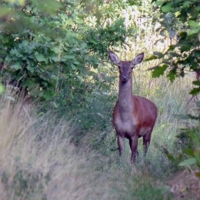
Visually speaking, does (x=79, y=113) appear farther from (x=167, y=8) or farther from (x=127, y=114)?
(x=167, y=8)

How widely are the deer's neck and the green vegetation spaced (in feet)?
1.15

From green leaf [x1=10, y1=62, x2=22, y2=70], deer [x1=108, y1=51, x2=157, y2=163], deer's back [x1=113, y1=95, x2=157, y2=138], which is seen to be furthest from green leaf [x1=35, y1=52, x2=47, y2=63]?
deer's back [x1=113, y1=95, x2=157, y2=138]

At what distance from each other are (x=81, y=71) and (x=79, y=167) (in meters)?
3.00

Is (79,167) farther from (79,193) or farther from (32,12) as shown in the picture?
(32,12)

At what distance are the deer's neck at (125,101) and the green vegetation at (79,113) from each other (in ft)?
1.15

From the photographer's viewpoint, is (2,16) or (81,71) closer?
(2,16)

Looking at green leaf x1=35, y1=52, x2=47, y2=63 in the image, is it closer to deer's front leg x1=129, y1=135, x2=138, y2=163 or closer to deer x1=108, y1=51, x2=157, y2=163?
deer x1=108, y1=51, x2=157, y2=163

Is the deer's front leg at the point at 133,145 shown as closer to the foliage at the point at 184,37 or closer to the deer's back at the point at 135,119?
the deer's back at the point at 135,119

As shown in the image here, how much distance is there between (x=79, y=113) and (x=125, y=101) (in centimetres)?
76

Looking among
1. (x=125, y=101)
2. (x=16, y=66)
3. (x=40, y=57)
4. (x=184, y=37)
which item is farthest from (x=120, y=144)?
(x=184, y=37)

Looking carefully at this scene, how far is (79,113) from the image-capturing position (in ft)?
34.8

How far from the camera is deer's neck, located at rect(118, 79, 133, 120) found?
10617 mm

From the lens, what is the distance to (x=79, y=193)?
21.8 feet

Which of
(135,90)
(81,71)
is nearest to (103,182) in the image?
(81,71)
